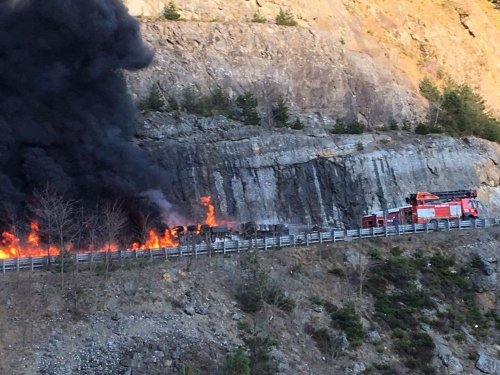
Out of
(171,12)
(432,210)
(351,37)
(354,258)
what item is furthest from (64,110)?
(351,37)

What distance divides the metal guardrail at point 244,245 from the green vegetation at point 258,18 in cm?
3254

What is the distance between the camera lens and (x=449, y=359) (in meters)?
44.0

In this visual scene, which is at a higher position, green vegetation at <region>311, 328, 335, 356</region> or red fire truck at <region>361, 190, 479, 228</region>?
red fire truck at <region>361, 190, 479, 228</region>

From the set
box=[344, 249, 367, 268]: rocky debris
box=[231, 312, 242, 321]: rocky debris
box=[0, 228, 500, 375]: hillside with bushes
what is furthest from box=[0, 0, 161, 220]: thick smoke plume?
box=[231, 312, 242, 321]: rocky debris

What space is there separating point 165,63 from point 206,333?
3700cm

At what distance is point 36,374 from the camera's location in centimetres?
3697

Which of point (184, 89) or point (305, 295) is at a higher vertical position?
point (184, 89)

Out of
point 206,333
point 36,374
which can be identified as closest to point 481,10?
point 206,333

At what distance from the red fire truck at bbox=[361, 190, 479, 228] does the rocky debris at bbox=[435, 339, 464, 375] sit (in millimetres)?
15952

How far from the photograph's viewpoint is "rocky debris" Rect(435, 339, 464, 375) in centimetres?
4362

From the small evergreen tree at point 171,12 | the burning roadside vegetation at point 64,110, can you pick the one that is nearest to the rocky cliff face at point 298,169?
the burning roadside vegetation at point 64,110

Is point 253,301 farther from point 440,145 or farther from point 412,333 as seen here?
point 440,145

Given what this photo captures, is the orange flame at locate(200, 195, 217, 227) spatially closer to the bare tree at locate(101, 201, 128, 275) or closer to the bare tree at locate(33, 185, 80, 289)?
the bare tree at locate(101, 201, 128, 275)

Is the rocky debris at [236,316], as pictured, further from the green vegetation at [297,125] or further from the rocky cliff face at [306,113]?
the green vegetation at [297,125]
